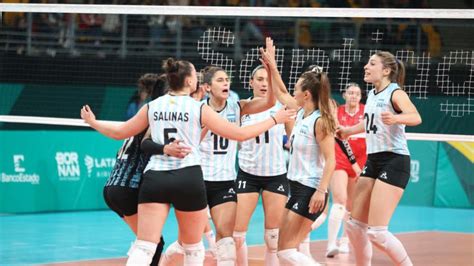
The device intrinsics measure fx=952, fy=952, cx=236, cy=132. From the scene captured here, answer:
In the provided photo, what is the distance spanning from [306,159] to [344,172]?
4.29 metres

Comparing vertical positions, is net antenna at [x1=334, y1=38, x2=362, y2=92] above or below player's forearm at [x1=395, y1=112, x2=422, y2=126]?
above

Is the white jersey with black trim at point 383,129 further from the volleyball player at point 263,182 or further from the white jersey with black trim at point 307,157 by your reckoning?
the volleyball player at point 263,182

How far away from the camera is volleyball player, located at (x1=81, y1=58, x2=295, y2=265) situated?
759 cm

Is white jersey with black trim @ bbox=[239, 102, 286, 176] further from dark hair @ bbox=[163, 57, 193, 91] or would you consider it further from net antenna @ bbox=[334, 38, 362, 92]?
dark hair @ bbox=[163, 57, 193, 91]

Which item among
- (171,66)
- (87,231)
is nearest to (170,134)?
(171,66)

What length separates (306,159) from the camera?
8.94m

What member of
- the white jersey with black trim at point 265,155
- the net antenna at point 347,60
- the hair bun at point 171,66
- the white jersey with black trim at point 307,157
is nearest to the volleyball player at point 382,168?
the white jersey with black trim at point 307,157

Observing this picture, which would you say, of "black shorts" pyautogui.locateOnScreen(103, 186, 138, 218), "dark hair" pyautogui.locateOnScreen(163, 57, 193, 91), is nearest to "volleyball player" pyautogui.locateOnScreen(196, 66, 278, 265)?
"black shorts" pyautogui.locateOnScreen(103, 186, 138, 218)

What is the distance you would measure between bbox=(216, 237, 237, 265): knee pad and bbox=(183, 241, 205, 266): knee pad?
1.17 m

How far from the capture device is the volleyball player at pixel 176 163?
759 centimetres

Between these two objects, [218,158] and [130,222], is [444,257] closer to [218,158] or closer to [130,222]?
[218,158]

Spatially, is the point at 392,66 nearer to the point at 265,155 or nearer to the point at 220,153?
the point at 265,155

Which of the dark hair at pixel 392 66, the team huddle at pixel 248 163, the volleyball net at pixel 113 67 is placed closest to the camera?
the team huddle at pixel 248 163

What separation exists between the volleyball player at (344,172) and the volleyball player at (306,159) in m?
3.05
